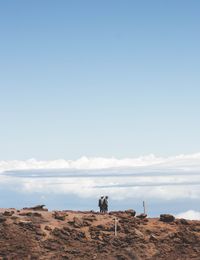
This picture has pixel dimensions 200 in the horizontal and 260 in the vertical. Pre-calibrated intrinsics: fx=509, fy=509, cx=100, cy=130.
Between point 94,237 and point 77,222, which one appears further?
point 77,222

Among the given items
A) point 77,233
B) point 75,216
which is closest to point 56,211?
point 75,216

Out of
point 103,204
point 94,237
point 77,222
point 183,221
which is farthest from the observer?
point 103,204

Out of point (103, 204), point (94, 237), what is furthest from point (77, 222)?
point (103, 204)

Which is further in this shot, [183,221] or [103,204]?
[103,204]

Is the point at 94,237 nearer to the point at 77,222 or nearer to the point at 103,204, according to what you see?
the point at 77,222

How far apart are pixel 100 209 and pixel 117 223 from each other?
24.8ft

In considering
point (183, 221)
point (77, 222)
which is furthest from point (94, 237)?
point (183, 221)

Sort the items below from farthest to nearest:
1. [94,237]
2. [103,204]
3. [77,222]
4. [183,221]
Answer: [103,204] < [183,221] < [77,222] < [94,237]

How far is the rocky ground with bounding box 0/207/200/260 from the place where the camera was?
4322 centimetres

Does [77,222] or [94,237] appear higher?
[77,222]

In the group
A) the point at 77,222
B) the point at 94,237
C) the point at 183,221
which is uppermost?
the point at 77,222

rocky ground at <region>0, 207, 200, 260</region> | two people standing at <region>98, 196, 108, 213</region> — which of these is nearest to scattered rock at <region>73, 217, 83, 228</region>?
rocky ground at <region>0, 207, 200, 260</region>

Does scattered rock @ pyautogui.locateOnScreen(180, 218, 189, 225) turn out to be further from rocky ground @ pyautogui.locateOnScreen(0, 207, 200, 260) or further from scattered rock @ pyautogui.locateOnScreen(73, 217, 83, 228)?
scattered rock @ pyautogui.locateOnScreen(73, 217, 83, 228)

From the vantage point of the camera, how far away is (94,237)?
45750mm
